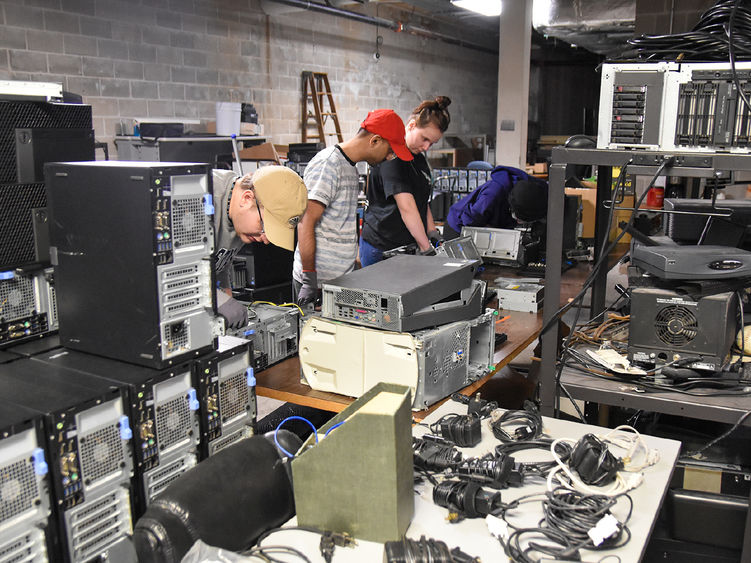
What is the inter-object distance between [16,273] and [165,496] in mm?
645

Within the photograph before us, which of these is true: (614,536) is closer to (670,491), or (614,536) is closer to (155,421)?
(670,491)

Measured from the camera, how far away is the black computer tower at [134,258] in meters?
1.33

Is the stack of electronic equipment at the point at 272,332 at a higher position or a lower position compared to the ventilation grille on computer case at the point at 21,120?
lower

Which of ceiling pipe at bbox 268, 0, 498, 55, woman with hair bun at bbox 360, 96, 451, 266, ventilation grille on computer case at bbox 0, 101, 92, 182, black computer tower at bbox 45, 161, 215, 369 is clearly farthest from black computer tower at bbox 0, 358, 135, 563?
ceiling pipe at bbox 268, 0, 498, 55

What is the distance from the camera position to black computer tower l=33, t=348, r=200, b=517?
133 centimetres

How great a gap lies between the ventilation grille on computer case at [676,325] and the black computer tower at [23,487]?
4.65 feet

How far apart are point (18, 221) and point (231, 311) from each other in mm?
645

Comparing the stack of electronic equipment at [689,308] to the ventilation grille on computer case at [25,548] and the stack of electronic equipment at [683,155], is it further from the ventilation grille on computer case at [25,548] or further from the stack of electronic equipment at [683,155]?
the ventilation grille on computer case at [25,548]

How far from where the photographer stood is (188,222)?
1.39 m

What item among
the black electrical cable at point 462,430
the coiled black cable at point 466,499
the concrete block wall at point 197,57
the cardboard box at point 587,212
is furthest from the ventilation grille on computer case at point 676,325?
the concrete block wall at point 197,57

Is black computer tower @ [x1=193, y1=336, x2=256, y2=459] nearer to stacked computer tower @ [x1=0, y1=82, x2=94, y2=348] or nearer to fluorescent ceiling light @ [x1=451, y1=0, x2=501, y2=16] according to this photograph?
stacked computer tower @ [x1=0, y1=82, x2=94, y2=348]

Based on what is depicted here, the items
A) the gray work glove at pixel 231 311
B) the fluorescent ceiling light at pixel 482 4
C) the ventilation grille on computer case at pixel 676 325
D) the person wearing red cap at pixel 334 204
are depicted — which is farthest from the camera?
the fluorescent ceiling light at pixel 482 4

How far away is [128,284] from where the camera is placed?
1.38 m

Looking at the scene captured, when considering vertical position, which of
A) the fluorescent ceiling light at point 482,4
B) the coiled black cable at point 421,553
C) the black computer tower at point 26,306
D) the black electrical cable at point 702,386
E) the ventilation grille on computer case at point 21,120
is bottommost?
the coiled black cable at point 421,553
